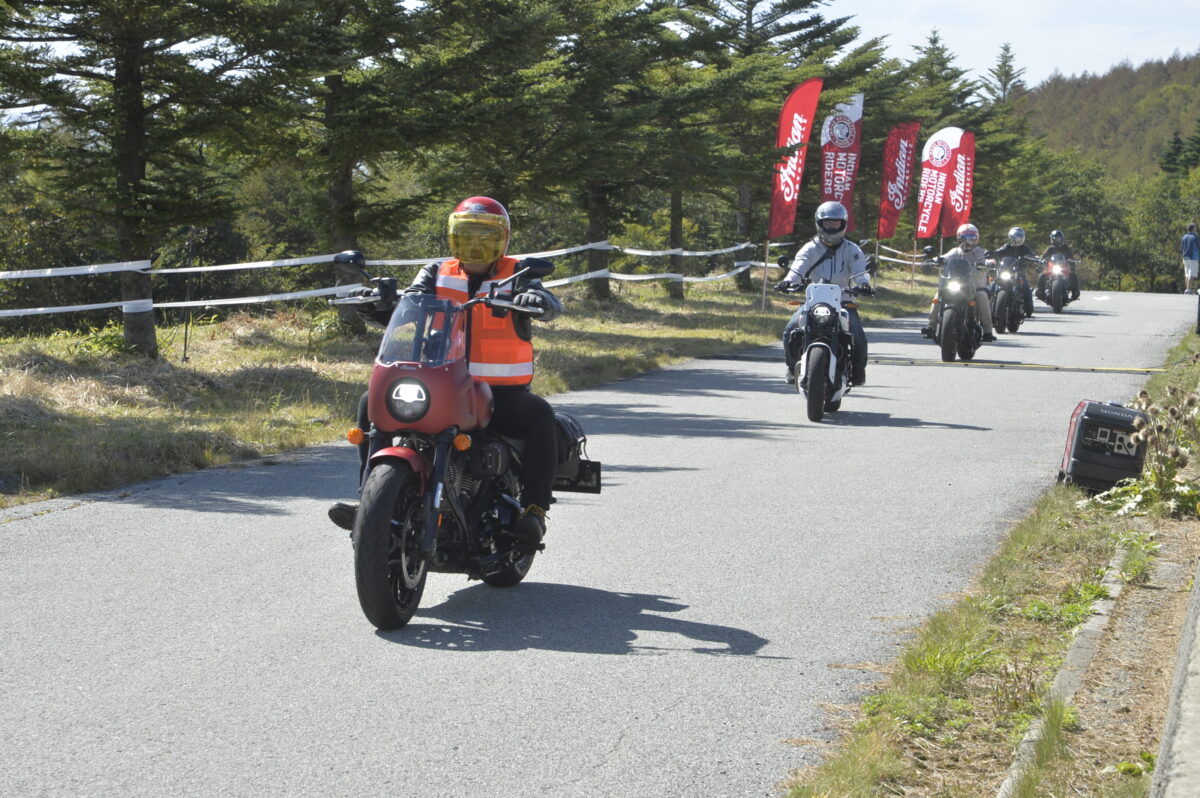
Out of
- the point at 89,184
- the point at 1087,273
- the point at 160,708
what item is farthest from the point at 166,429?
the point at 1087,273

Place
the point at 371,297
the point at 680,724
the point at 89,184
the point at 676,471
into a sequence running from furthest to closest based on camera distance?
the point at 89,184 < the point at 676,471 < the point at 371,297 < the point at 680,724

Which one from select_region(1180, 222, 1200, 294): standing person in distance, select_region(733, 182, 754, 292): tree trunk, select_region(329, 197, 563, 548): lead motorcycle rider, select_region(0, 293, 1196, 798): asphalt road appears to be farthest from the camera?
select_region(733, 182, 754, 292): tree trunk

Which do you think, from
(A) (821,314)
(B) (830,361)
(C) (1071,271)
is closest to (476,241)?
(B) (830,361)

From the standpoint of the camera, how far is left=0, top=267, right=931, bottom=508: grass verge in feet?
32.5

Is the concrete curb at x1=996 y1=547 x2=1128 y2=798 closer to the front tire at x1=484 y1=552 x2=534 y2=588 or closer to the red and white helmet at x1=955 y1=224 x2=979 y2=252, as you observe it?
the front tire at x1=484 y1=552 x2=534 y2=588

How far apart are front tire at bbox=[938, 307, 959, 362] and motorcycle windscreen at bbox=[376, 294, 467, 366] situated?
14328 millimetres

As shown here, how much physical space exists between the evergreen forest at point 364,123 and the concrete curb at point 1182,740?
11.9 m

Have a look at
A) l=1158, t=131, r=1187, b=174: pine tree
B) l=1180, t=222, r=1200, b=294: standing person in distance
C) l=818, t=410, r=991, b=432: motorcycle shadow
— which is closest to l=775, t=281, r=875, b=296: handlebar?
l=818, t=410, r=991, b=432: motorcycle shadow

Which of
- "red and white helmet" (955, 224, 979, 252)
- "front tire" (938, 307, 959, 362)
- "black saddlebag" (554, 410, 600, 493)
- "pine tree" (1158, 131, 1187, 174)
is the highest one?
"pine tree" (1158, 131, 1187, 174)

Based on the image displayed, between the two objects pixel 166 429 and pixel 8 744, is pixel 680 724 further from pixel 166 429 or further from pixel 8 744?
pixel 166 429

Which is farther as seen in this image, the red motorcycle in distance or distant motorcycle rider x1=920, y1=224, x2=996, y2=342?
distant motorcycle rider x1=920, y1=224, x2=996, y2=342

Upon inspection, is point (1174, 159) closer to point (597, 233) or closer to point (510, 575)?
point (597, 233)

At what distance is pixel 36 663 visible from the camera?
17.6ft

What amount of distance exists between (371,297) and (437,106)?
469 inches
